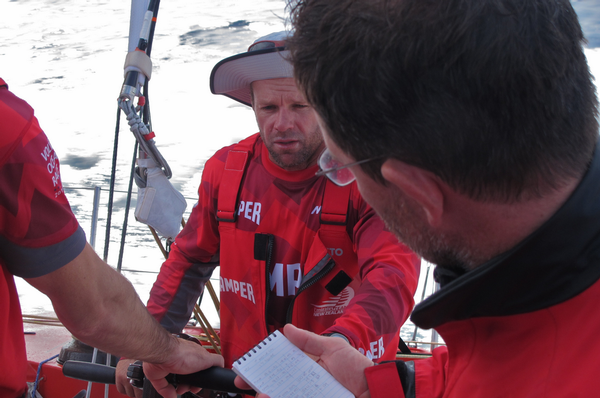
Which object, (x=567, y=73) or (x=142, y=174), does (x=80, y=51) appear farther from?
(x=567, y=73)

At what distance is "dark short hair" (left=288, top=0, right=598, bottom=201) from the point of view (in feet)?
2.15

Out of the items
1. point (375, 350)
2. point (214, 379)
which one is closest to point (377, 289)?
point (375, 350)

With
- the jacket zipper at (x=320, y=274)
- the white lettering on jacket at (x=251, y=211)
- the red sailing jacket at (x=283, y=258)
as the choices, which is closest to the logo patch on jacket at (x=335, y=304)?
the red sailing jacket at (x=283, y=258)

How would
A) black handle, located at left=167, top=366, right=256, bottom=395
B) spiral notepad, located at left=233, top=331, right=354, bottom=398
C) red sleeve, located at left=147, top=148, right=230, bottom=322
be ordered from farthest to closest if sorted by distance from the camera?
1. red sleeve, located at left=147, top=148, right=230, bottom=322
2. black handle, located at left=167, top=366, right=256, bottom=395
3. spiral notepad, located at left=233, top=331, right=354, bottom=398

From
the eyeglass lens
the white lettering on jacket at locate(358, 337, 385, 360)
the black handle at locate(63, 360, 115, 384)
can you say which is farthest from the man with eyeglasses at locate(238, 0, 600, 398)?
the black handle at locate(63, 360, 115, 384)

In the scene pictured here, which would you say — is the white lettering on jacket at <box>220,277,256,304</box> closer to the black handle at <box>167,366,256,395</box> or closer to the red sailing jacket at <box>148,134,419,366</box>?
the red sailing jacket at <box>148,134,419,366</box>

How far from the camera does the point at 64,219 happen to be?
1.06 metres

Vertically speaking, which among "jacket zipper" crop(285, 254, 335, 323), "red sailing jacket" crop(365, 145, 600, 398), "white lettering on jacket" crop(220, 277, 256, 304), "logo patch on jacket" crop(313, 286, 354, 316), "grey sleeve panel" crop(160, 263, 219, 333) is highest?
"red sailing jacket" crop(365, 145, 600, 398)

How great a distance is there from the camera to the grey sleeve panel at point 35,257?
1.02 meters

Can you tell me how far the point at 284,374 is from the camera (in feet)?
3.62

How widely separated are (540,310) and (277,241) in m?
1.10

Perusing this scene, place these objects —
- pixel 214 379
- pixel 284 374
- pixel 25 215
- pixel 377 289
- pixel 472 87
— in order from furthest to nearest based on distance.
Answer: pixel 377 289
pixel 214 379
pixel 284 374
pixel 25 215
pixel 472 87

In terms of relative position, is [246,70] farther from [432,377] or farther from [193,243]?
[432,377]

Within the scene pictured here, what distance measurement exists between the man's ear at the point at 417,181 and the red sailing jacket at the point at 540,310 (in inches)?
5.1
